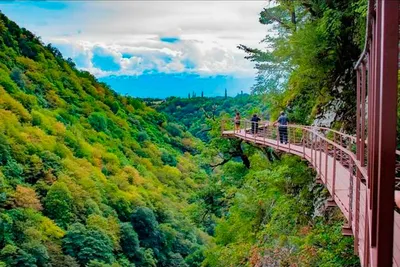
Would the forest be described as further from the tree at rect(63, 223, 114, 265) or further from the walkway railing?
the walkway railing

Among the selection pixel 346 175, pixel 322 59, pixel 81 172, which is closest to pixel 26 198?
pixel 81 172

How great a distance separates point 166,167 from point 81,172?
16.8 meters

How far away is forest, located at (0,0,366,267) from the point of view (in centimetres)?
1332

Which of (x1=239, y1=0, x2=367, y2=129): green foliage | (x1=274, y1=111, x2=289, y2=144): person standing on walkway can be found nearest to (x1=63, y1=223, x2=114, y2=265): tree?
(x1=239, y1=0, x2=367, y2=129): green foliage

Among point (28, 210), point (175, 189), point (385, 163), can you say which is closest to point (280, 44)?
point (385, 163)

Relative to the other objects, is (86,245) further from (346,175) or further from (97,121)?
(346,175)

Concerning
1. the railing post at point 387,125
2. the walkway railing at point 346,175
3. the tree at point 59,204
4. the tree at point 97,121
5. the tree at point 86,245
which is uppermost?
the railing post at point 387,125

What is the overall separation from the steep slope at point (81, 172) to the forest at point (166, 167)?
14cm

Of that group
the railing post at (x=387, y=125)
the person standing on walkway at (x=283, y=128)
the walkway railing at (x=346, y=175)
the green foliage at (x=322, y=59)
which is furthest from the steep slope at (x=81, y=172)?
the railing post at (x=387, y=125)

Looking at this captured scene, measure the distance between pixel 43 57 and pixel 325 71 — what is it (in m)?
64.2

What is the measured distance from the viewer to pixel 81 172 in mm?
48375

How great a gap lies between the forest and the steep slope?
0.45 feet

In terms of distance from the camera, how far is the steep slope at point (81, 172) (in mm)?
36469

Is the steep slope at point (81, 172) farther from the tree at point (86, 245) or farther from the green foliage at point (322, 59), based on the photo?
the green foliage at point (322, 59)
